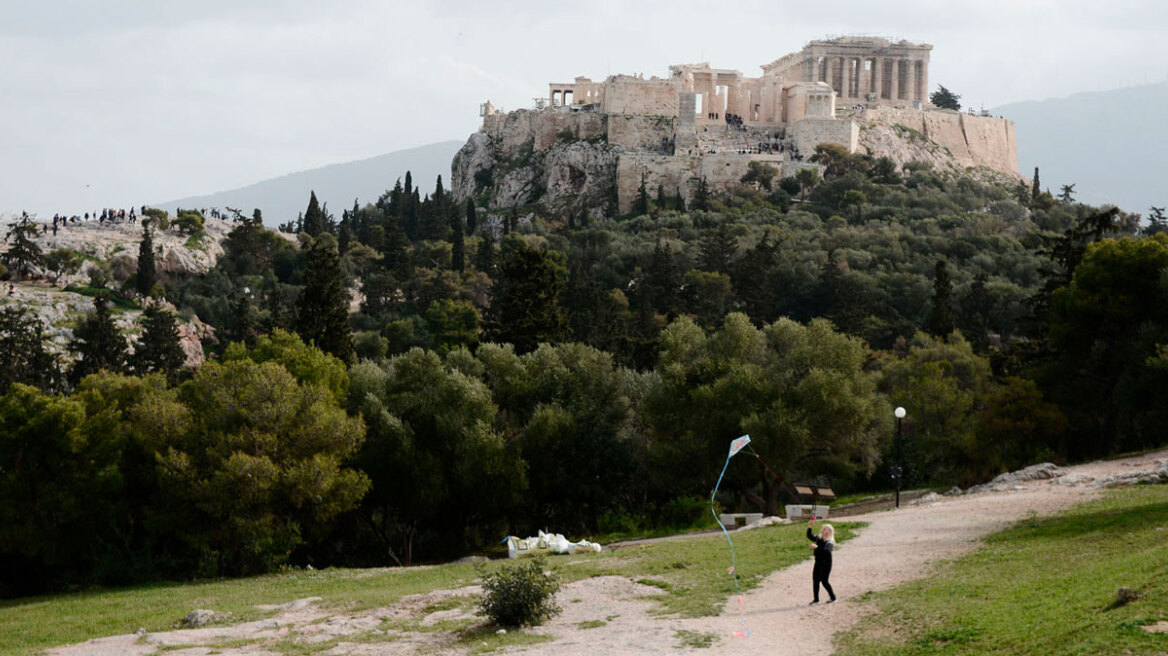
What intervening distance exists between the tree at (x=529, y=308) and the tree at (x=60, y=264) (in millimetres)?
39776

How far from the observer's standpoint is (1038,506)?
74.2 ft

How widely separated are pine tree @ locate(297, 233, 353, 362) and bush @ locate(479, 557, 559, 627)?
2914 centimetres

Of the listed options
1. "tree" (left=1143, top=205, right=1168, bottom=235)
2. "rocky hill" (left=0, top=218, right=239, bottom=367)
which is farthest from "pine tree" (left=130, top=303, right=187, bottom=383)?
"tree" (left=1143, top=205, right=1168, bottom=235)

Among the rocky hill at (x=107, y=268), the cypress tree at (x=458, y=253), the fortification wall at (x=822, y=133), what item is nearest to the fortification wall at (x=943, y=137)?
the fortification wall at (x=822, y=133)

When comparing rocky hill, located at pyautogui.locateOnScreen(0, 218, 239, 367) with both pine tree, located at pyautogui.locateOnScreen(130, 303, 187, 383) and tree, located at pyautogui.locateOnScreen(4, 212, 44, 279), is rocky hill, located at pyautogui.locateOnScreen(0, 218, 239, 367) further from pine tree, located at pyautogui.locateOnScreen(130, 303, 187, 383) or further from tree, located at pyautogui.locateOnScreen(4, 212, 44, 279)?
pine tree, located at pyautogui.locateOnScreen(130, 303, 187, 383)

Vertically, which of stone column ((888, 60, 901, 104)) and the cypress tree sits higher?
stone column ((888, 60, 901, 104))

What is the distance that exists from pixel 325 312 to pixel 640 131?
2656 inches

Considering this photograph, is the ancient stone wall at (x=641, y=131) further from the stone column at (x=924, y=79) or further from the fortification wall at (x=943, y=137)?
the stone column at (x=924, y=79)

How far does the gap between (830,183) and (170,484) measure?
259 feet

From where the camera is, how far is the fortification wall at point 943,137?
112938 mm

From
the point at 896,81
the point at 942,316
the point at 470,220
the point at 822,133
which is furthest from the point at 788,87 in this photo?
the point at 942,316

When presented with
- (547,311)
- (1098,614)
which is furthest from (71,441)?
(1098,614)

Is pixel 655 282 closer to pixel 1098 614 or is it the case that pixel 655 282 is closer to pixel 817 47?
pixel 1098 614

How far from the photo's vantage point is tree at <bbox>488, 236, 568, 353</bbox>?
47906 mm
